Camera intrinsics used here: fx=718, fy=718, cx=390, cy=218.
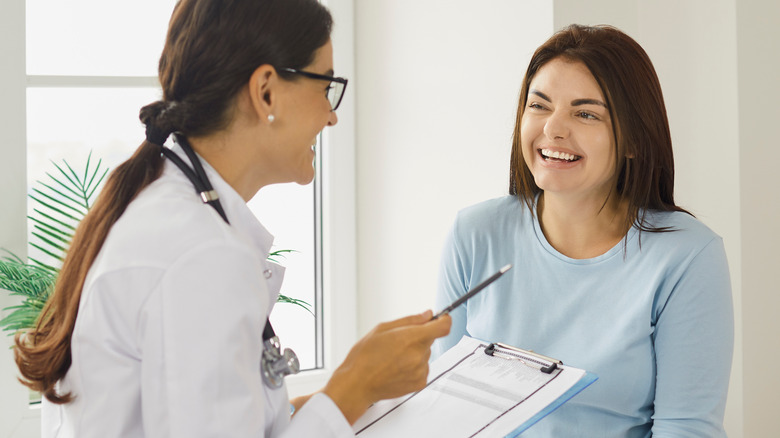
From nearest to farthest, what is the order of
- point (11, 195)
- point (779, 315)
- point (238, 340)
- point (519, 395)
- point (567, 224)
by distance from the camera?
point (238, 340) < point (519, 395) < point (567, 224) < point (779, 315) < point (11, 195)

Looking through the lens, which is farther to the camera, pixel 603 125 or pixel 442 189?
pixel 442 189

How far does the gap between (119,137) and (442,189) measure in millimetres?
997

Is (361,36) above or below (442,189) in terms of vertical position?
above

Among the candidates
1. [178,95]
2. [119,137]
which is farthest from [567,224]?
[119,137]

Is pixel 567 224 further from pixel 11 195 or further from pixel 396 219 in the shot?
pixel 11 195

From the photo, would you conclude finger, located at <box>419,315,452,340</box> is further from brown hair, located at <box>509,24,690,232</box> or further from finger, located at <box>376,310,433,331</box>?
brown hair, located at <box>509,24,690,232</box>

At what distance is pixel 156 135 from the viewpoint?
0.94m

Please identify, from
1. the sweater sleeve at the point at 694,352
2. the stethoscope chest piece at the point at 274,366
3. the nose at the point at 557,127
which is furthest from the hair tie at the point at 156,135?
the sweater sleeve at the point at 694,352

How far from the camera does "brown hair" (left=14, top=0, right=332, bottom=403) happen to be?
0.84 meters

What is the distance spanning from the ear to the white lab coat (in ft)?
0.53

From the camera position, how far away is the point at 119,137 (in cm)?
219

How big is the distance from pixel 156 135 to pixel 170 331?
1.00 feet

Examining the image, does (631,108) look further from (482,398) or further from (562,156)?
(482,398)

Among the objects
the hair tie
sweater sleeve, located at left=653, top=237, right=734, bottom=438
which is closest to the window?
the hair tie
